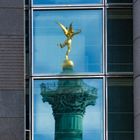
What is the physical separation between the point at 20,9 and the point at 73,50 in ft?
5.98

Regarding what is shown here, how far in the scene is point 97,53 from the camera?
66.8ft

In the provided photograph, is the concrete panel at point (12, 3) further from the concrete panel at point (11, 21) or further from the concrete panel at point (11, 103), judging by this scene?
the concrete panel at point (11, 103)

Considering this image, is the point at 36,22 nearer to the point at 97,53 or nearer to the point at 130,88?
the point at 97,53

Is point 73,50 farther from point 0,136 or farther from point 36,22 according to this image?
point 0,136

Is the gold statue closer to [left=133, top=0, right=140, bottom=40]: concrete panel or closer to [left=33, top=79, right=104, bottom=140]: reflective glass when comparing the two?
[left=33, top=79, right=104, bottom=140]: reflective glass

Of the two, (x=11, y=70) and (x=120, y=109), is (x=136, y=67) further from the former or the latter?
(x=11, y=70)

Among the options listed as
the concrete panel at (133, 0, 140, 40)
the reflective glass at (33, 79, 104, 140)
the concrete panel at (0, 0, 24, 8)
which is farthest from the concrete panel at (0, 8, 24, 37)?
the concrete panel at (133, 0, 140, 40)

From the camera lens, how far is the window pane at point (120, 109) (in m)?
20.0

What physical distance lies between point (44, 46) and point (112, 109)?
2.54 meters

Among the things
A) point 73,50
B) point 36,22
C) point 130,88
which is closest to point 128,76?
point 130,88

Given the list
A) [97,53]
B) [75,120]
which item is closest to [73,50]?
[97,53]

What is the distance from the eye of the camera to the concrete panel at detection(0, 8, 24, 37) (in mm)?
20062

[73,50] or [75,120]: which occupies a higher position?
[73,50]

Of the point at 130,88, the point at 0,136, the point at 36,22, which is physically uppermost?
the point at 36,22
